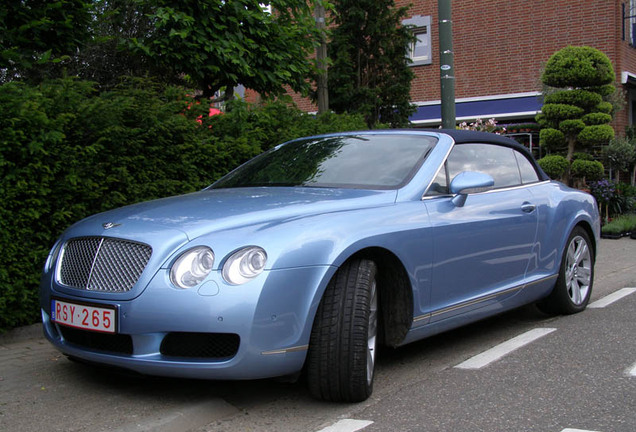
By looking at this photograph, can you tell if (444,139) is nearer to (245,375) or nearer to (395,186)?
(395,186)

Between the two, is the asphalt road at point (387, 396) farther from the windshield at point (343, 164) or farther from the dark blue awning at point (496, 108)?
the dark blue awning at point (496, 108)

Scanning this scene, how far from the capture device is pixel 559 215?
5.79 meters

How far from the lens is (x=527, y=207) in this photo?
5.34 metres

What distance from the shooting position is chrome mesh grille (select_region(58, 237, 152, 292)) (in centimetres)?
357

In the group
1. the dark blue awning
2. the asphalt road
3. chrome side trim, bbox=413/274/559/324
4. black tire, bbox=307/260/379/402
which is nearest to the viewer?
the asphalt road

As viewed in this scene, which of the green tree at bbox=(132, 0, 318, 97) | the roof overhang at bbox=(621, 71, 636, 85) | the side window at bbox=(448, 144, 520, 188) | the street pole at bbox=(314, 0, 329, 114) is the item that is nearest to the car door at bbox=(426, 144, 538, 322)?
the side window at bbox=(448, 144, 520, 188)

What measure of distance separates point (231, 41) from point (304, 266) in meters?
4.85

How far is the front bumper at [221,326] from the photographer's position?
3.34 m

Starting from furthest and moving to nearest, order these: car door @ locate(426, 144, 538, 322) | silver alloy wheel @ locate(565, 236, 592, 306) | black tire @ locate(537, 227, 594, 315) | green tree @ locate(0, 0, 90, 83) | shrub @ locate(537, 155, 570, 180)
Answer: shrub @ locate(537, 155, 570, 180)
green tree @ locate(0, 0, 90, 83)
silver alloy wheel @ locate(565, 236, 592, 306)
black tire @ locate(537, 227, 594, 315)
car door @ locate(426, 144, 538, 322)

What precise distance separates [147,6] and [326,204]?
16.3 feet

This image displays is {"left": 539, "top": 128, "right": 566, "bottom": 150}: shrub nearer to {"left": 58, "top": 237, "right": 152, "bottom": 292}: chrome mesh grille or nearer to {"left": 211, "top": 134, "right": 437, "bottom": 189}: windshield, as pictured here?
{"left": 211, "top": 134, "right": 437, "bottom": 189}: windshield

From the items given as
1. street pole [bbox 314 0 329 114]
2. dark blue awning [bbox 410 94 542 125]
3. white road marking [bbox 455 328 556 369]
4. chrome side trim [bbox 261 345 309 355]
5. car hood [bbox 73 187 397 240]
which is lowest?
white road marking [bbox 455 328 556 369]

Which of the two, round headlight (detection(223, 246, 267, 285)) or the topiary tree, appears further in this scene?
the topiary tree

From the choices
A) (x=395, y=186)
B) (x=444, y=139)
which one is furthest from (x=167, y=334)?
(x=444, y=139)
